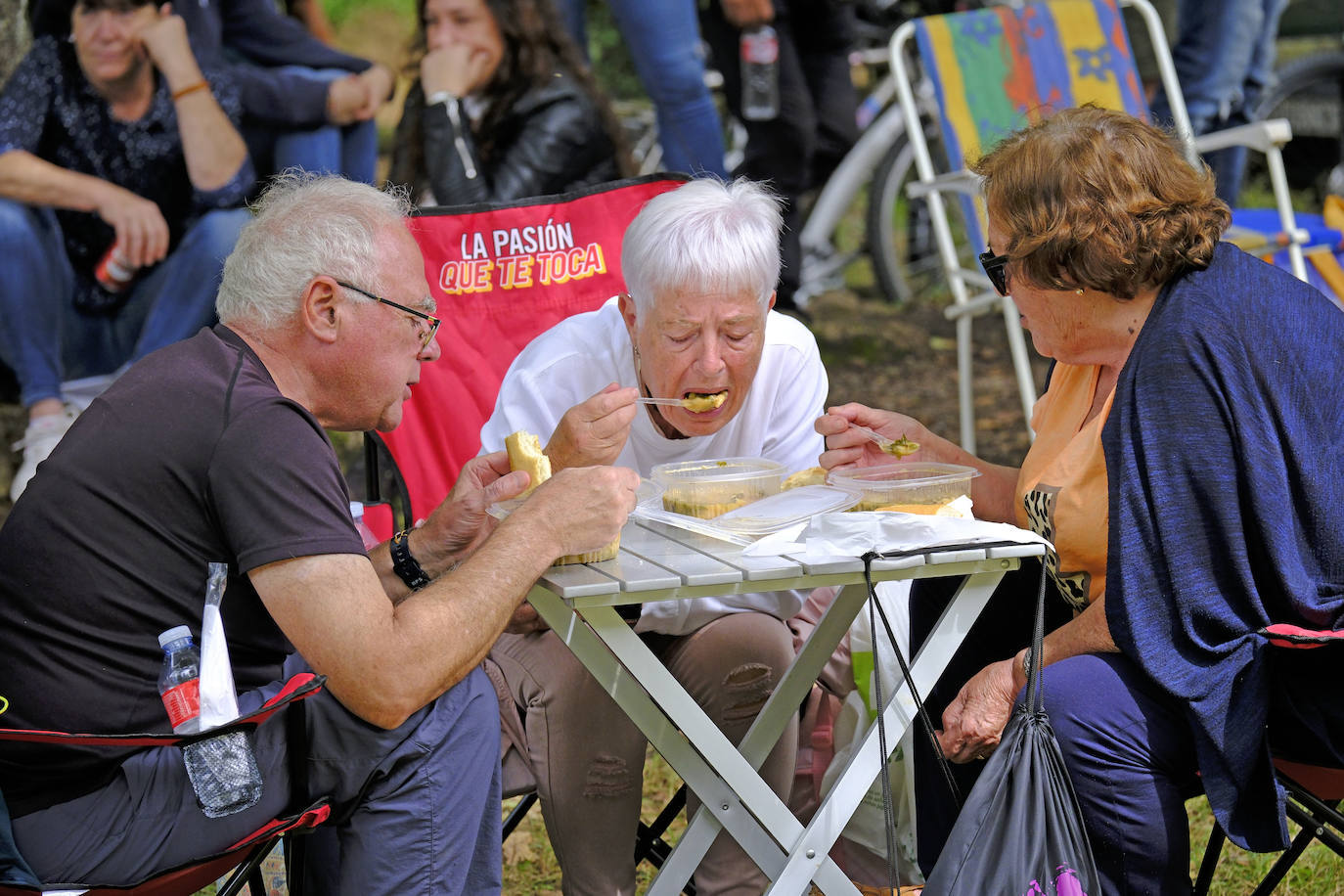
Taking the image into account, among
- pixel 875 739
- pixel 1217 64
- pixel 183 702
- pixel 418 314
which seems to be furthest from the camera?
pixel 1217 64

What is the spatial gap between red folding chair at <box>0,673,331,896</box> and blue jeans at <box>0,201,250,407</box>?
312 cm

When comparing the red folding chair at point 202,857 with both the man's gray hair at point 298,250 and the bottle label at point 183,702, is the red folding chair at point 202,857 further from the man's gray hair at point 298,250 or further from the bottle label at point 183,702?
the man's gray hair at point 298,250

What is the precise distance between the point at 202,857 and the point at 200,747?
0.56 feet

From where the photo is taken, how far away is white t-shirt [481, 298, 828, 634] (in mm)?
2863

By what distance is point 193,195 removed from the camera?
483cm

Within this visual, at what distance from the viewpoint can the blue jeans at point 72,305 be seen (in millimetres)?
4715

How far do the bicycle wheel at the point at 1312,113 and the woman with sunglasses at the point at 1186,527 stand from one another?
4952 millimetres

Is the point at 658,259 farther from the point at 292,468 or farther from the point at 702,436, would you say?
the point at 292,468

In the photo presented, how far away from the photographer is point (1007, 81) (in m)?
4.89

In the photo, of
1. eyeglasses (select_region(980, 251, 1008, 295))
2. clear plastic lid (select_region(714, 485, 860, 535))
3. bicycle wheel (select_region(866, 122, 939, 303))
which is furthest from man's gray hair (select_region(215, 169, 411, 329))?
bicycle wheel (select_region(866, 122, 939, 303))

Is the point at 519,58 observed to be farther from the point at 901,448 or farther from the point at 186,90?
the point at 901,448

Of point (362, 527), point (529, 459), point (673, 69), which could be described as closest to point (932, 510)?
point (529, 459)

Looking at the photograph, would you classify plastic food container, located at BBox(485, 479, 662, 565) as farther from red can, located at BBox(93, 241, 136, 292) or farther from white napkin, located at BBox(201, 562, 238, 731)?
red can, located at BBox(93, 241, 136, 292)

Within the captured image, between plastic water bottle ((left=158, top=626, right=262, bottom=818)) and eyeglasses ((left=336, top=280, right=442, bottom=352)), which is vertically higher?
eyeglasses ((left=336, top=280, right=442, bottom=352))
